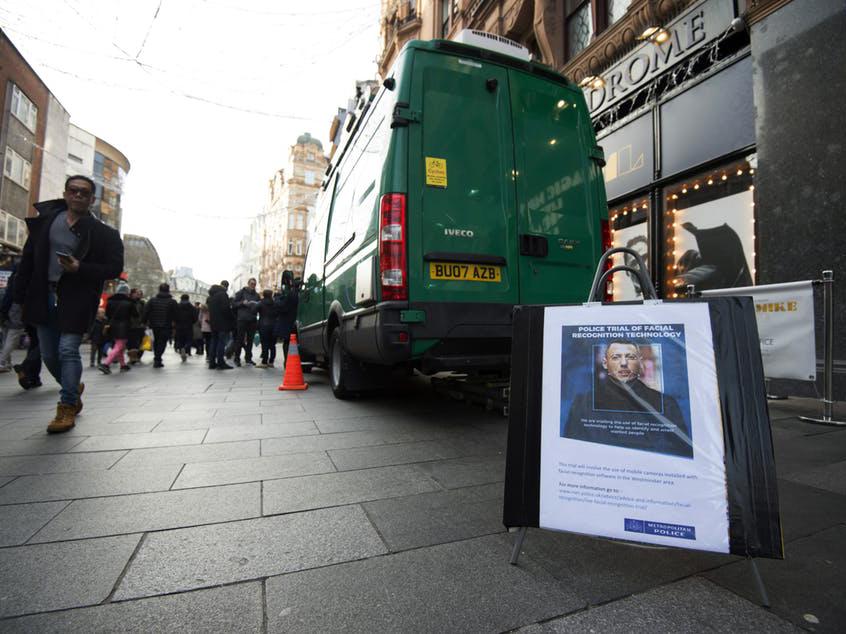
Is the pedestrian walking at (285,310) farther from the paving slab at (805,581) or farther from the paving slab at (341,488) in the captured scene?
the paving slab at (805,581)

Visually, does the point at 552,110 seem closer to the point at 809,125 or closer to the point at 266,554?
the point at 809,125

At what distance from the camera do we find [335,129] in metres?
28.5

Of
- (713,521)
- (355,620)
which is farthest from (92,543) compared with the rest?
(713,521)

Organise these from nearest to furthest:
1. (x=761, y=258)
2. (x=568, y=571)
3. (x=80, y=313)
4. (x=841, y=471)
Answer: (x=568, y=571), (x=841, y=471), (x=80, y=313), (x=761, y=258)

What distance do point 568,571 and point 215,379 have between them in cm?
707

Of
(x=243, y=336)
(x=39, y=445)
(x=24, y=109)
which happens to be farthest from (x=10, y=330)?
(x=24, y=109)

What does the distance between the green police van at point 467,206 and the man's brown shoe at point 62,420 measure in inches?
89.7

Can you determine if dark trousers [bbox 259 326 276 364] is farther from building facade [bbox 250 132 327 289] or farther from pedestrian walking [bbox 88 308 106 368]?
building facade [bbox 250 132 327 289]

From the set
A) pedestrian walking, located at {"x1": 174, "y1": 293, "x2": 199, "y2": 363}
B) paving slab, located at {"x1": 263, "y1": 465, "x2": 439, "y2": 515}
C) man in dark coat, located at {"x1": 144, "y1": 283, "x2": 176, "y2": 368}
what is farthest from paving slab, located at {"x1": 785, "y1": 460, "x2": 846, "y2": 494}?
pedestrian walking, located at {"x1": 174, "y1": 293, "x2": 199, "y2": 363}

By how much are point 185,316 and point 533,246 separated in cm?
1078

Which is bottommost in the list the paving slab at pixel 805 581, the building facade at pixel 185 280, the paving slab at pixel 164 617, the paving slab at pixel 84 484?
the paving slab at pixel 164 617

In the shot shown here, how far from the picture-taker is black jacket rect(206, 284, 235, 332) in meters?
9.07

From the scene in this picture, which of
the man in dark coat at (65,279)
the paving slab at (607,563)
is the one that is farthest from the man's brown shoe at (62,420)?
the paving slab at (607,563)

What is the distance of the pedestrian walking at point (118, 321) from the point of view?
8.52m
